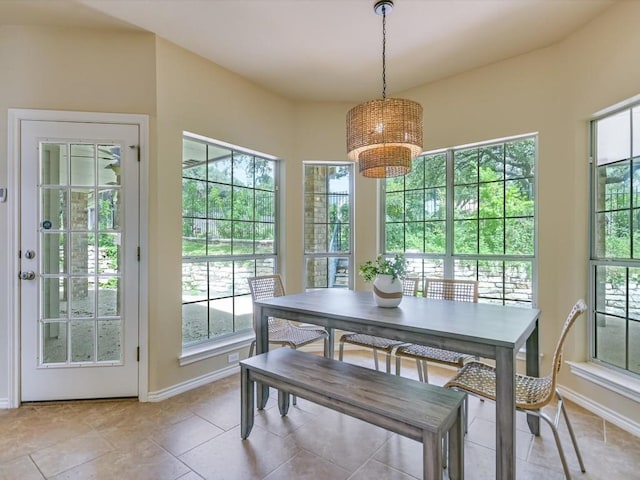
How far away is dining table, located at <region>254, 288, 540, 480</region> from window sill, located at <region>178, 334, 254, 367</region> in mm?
699

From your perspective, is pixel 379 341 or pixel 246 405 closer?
pixel 246 405

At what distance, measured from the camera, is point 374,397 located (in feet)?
5.46

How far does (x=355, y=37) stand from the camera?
2637mm

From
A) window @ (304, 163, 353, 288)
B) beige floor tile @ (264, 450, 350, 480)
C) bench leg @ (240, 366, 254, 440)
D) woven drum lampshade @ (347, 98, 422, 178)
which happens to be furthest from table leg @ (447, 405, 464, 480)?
window @ (304, 163, 353, 288)

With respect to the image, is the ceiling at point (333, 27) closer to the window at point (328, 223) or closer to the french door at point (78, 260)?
the french door at point (78, 260)

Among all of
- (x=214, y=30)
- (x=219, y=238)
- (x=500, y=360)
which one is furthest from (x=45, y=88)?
(x=500, y=360)

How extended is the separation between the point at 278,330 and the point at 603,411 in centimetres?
245

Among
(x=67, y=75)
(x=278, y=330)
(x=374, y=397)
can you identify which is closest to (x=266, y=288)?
(x=278, y=330)

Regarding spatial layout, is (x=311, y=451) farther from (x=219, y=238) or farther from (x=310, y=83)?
(x=310, y=83)

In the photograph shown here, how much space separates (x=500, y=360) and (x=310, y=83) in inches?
118

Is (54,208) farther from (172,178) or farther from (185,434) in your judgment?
(185,434)

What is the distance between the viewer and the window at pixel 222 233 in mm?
2994

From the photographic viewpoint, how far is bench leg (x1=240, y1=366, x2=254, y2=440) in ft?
6.87

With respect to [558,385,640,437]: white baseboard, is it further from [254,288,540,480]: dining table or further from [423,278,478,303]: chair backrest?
[423,278,478,303]: chair backrest
